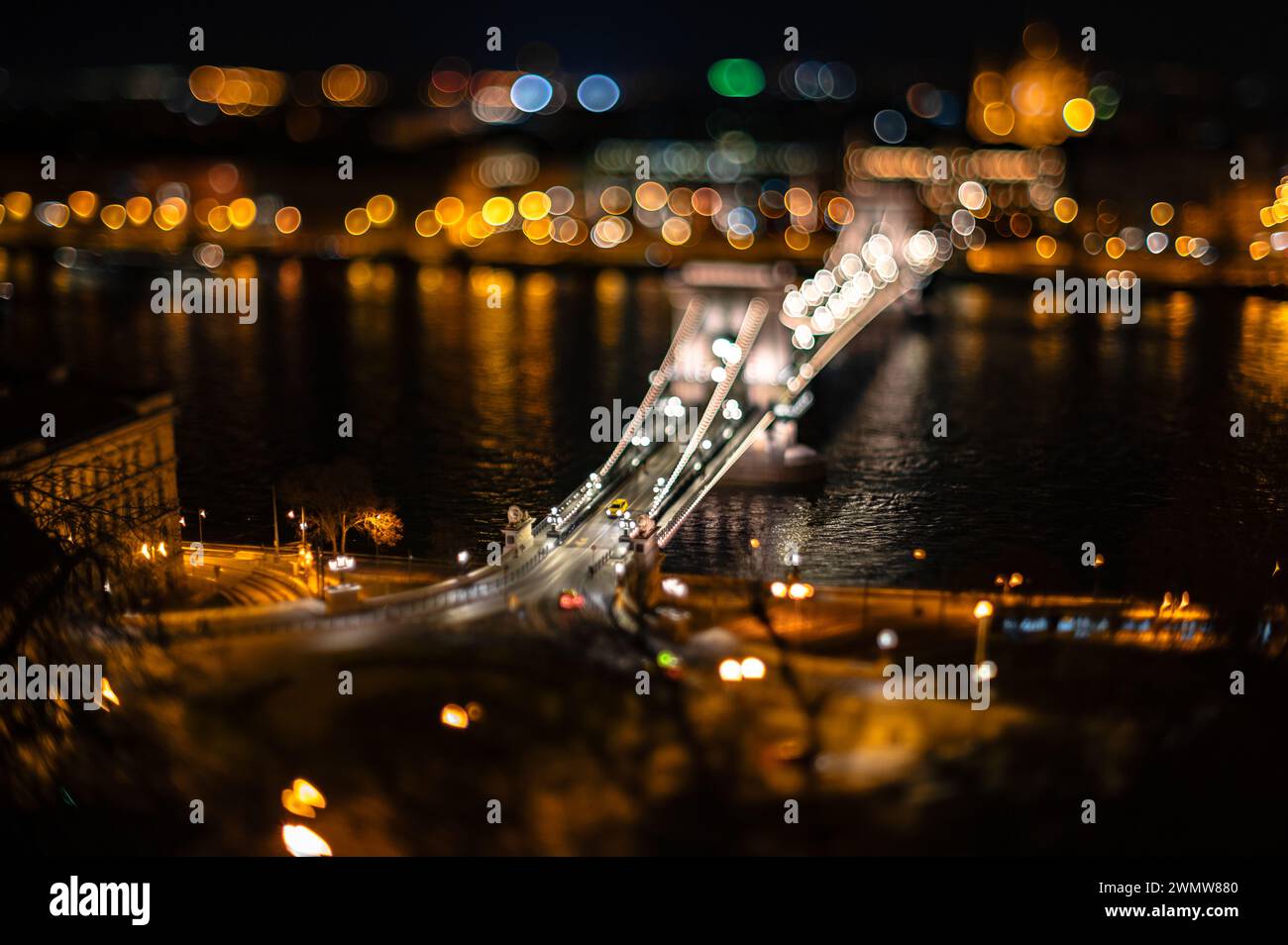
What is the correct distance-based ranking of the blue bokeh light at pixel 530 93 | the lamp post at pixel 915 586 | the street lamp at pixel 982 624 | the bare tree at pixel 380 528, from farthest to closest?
the blue bokeh light at pixel 530 93
the bare tree at pixel 380 528
the lamp post at pixel 915 586
the street lamp at pixel 982 624

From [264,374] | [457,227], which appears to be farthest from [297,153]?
[264,374]

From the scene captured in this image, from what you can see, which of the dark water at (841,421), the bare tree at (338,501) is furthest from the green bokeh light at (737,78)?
the bare tree at (338,501)

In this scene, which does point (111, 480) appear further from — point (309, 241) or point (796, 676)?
point (309, 241)

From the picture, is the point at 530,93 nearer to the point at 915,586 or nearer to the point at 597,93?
the point at 597,93

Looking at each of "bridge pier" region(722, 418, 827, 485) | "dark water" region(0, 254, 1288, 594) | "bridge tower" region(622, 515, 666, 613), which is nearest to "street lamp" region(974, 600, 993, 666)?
"dark water" region(0, 254, 1288, 594)

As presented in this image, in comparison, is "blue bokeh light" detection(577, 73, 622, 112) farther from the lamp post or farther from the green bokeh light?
the lamp post

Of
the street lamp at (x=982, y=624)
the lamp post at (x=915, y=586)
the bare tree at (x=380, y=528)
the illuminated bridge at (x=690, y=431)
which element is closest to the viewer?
the street lamp at (x=982, y=624)

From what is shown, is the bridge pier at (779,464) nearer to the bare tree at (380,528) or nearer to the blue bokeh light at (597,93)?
the bare tree at (380,528)

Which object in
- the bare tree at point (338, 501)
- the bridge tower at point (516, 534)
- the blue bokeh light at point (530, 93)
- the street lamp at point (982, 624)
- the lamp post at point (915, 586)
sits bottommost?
the street lamp at point (982, 624)

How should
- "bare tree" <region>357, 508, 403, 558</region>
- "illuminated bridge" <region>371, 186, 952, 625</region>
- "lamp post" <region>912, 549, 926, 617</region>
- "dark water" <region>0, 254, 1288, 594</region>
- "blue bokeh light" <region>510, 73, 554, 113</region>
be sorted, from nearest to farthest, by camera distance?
"lamp post" <region>912, 549, 926, 617</region> → "illuminated bridge" <region>371, 186, 952, 625</region> → "bare tree" <region>357, 508, 403, 558</region> → "dark water" <region>0, 254, 1288, 594</region> → "blue bokeh light" <region>510, 73, 554, 113</region>
